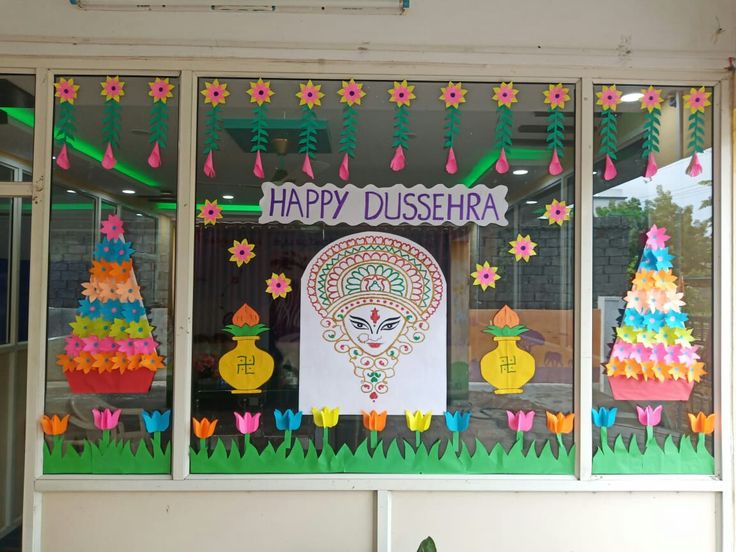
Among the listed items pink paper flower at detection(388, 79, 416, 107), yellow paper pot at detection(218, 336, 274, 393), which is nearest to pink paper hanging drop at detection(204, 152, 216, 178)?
yellow paper pot at detection(218, 336, 274, 393)

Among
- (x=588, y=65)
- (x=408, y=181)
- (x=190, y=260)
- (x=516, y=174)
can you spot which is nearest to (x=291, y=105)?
(x=408, y=181)

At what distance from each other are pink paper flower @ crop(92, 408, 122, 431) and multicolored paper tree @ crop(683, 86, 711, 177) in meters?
2.75

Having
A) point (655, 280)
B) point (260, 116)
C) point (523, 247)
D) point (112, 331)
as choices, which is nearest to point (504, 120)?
point (523, 247)

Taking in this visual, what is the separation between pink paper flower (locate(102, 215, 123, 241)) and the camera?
2.36 m

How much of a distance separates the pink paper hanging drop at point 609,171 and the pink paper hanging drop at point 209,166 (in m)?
1.72

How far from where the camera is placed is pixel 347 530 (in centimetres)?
234

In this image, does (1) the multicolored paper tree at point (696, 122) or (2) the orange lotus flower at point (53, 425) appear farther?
(1) the multicolored paper tree at point (696, 122)

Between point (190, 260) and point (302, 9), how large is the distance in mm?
1188

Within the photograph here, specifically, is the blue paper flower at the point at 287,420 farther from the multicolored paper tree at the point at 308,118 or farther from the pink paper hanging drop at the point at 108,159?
the pink paper hanging drop at the point at 108,159

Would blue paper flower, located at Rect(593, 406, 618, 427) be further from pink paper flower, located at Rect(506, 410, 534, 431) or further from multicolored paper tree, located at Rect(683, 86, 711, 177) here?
multicolored paper tree, located at Rect(683, 86, 711, 177)

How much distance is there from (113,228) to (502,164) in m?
1.74

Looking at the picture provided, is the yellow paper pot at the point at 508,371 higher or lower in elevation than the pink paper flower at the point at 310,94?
lower

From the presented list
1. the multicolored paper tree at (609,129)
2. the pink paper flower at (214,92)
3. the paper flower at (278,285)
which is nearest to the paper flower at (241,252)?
the paper flower at (278,285)

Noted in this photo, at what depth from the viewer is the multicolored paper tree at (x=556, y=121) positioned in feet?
7.84
